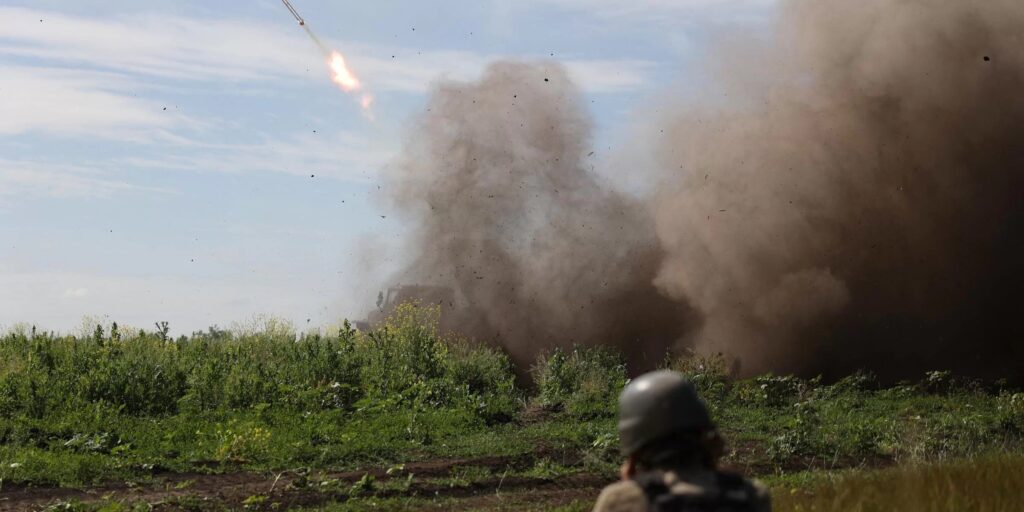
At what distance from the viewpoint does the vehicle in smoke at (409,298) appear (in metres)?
31.9

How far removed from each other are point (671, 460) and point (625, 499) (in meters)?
0.20

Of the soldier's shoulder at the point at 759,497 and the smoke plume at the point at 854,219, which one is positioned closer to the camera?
the soldier's shoulder at the point at 759,497

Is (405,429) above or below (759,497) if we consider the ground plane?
below

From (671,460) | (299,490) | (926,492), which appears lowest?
(299,490)

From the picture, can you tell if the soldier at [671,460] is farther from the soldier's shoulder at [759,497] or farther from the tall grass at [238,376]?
the tall grass at [238,376]

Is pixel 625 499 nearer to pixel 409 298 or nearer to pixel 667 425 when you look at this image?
pixel 667 425

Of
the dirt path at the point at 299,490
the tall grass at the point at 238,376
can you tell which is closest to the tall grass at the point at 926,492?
the dirt path at the point at 299,490

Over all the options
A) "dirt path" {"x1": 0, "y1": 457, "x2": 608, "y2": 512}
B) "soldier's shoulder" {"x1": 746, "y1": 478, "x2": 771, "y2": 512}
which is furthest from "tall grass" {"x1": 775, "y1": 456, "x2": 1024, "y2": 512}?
"dirt path" {"x1": 0, "y1": 457, "x2": 608, "y2": 512}

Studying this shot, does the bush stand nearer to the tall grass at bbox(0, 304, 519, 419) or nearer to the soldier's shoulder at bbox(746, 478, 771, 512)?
the tall grass at bbox(0, 304, 519, 419)

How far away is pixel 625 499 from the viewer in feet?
12.3

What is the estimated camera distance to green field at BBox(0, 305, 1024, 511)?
12828 millimetres

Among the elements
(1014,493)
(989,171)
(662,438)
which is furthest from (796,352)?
(662,438)

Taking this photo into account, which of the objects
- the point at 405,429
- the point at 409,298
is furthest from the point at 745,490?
the point at 409,298

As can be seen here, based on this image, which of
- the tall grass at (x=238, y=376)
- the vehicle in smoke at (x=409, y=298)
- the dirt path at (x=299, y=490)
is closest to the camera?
the dirt path at (x=299, y=490)
